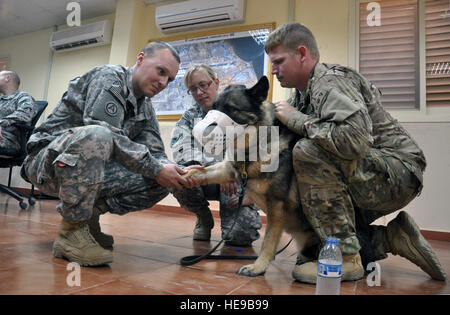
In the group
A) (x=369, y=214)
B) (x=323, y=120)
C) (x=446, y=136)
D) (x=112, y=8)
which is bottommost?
(x=369, y=214)

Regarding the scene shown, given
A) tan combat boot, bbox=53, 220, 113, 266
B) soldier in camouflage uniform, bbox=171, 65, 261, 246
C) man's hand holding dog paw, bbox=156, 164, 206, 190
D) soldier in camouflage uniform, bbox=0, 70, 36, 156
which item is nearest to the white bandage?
man's hand holding dog paw, bbox=156, 164, 206, 190

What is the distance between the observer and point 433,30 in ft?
10.5

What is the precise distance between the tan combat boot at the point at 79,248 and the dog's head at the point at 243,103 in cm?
83

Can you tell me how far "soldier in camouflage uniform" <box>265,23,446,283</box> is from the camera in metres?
1.23

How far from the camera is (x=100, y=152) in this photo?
4.36ft

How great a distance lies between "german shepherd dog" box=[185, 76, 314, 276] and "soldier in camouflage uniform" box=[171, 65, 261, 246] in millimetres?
683

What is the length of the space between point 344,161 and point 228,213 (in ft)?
3.57

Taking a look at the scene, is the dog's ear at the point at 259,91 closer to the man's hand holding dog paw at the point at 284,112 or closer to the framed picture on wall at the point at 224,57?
the man's hand holding dog paw at the point at 284,112

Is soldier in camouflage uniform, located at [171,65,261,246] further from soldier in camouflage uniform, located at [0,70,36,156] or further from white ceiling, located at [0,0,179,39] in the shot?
white ceiling, located at [0,0,179,39]

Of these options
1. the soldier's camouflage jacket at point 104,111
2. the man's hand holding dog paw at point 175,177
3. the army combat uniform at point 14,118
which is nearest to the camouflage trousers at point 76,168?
the soldier's camouflage jacket at point 104,111
